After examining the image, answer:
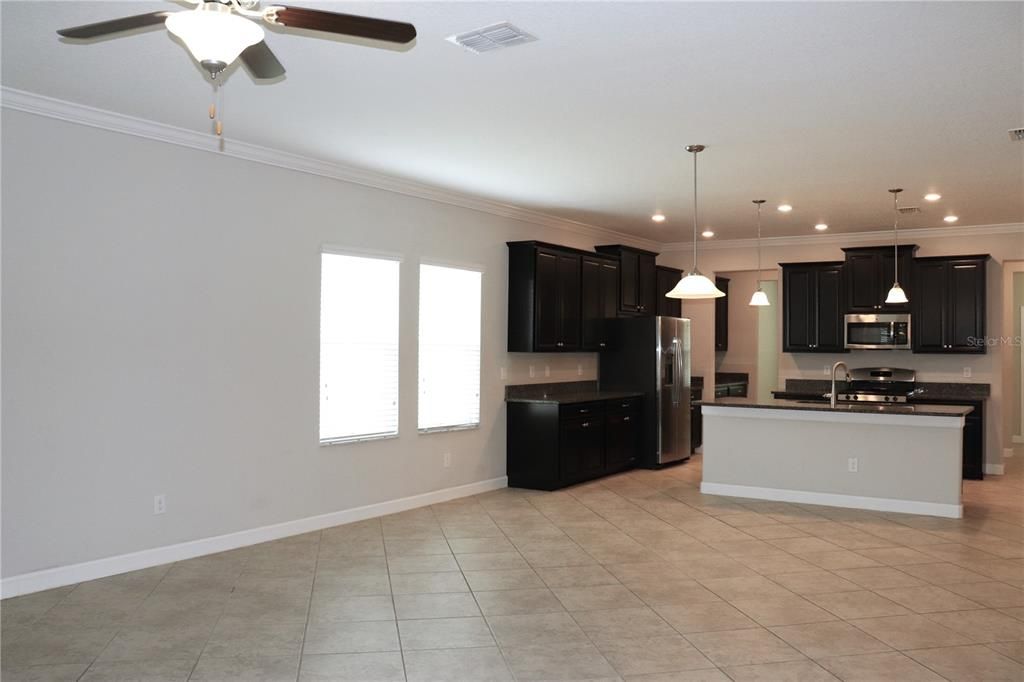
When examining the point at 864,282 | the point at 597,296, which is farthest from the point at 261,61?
the point at 864,282

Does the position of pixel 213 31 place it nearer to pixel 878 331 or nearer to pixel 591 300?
pixel 591 300

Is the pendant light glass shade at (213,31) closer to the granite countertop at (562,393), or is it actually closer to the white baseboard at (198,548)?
the white baseboard at (198,548)

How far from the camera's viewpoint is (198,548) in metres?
5.35

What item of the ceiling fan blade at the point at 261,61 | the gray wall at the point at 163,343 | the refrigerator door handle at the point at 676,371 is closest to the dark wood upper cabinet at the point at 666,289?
the refrigerator door handle at the point at 676,371

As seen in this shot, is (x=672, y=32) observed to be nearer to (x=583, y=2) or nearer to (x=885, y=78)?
(x=583, y=2)

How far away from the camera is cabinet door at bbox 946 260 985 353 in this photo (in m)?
8.71

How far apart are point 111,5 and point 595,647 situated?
11.5 ft

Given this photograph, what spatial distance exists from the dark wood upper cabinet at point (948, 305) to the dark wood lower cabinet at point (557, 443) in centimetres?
364

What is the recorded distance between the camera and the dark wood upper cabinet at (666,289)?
10320mm

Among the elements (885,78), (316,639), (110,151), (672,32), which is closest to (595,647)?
(316,639)

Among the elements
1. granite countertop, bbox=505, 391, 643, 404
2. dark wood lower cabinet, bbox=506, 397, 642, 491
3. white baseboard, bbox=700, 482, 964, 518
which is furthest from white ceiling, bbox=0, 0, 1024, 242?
white baseboard, bbox=700, 482, 964, 518

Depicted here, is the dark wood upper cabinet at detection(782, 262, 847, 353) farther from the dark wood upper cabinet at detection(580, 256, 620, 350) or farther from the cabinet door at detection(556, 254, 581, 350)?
the cabinet door at detection(556, 254, 581, 350)

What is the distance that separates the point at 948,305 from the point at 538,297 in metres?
4.55

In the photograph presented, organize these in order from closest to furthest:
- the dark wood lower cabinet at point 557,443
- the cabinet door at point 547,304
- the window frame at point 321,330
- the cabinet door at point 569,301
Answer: the window frame at point 321,330, the dark wood lower cabinet at point 557,443, the cabinet door at point 547,304, the cabinet door at point 569,301
